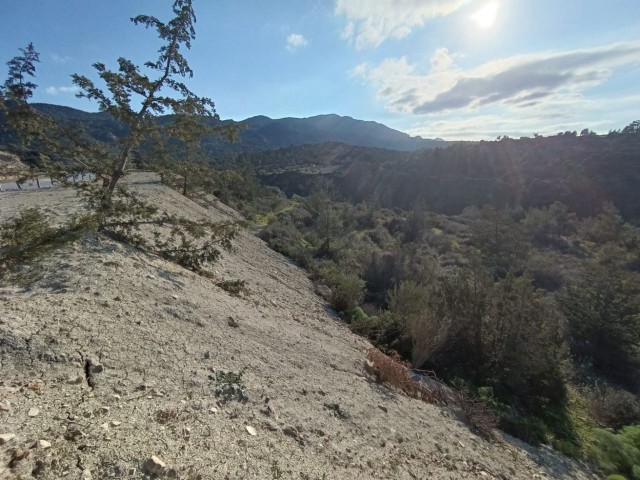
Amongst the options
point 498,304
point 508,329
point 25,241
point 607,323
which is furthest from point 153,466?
point 607,323

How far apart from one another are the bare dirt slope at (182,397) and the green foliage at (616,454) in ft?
1.65

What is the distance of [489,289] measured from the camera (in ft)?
32.0

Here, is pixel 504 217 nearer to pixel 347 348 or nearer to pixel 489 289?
pixel 489 289

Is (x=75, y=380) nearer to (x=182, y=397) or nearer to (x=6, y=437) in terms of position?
(x=6, y=437)

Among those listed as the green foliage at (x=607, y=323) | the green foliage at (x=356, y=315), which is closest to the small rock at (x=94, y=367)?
the green foliage at (x=356, y=315)

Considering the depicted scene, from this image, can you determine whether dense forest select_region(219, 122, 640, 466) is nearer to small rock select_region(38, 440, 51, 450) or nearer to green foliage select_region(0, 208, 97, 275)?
small rock select_region(38, 440, 51, 450)

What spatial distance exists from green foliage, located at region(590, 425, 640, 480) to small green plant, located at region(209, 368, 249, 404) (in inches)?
234

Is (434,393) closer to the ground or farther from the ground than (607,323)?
farther from the ground

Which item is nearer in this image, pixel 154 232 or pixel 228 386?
pixel 228 386

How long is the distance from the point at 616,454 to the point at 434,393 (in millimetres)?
2899

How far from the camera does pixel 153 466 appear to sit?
2643 millimetres

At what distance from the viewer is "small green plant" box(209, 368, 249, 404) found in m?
3.89

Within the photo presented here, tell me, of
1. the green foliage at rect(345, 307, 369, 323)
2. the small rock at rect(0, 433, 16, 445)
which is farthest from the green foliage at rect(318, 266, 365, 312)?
the small rock at rect(0, 433, 16, 445)

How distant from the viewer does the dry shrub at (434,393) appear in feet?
19.9
